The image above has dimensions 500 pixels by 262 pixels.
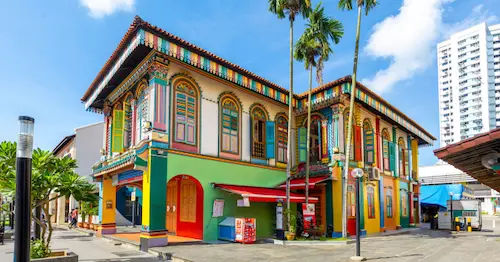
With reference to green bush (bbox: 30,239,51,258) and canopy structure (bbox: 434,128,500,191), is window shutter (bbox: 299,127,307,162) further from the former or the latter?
canopy structure (bbox: 434,128,500,191)

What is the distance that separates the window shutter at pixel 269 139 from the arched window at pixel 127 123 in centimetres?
633

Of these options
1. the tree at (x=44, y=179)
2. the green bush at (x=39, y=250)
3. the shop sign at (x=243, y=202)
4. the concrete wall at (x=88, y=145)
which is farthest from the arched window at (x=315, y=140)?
the concrete wall at (x=88, y=145)

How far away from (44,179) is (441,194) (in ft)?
87.9

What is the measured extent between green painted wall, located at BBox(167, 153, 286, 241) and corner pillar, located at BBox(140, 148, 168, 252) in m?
0.42

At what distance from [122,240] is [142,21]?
28.6 ft

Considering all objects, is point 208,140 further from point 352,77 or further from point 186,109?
point 352,77

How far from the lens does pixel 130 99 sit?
17203 mm

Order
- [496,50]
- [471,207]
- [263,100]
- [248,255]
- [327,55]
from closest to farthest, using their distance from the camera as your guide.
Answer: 1. [248,255]
2. [327,55]
3. [263,100]
4. [471,207]
5. [496,50]

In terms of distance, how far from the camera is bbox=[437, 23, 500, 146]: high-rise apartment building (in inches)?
4060

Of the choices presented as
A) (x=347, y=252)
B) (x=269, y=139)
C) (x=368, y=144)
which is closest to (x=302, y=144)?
(x=269, y=139)

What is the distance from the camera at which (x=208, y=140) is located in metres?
16.1

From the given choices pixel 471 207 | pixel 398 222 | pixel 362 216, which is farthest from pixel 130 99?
pixel 471 207

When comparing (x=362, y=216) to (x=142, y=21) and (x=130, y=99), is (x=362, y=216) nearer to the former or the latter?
(x=130, y=99)

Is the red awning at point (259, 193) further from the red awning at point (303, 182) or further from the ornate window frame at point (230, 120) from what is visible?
the ornate window frame at point (230, 120)
